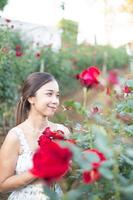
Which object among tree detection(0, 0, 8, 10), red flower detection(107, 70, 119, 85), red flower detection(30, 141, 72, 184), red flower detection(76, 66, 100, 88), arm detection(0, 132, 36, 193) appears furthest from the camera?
tree detection(0, 0, 8, 10)

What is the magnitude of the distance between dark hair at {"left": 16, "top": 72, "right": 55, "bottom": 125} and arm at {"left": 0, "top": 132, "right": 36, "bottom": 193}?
23cm

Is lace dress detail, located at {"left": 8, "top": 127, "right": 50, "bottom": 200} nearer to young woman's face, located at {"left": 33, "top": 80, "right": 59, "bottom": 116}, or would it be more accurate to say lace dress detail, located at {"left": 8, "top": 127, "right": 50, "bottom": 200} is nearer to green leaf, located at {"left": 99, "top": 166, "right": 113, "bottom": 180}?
young woman's face, located at {"left": 33, "top": 80, "right": 59, "bottom": 116}

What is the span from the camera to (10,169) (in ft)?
7.82

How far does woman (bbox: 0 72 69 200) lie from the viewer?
235 cm

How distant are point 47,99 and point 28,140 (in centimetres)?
27

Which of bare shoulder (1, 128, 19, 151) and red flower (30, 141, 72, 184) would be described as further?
bare shoulder (1, 128, 19, 151)

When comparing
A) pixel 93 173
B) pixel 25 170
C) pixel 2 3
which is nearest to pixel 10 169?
pixel 25 170

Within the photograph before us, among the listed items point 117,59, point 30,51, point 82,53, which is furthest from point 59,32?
point 30,51

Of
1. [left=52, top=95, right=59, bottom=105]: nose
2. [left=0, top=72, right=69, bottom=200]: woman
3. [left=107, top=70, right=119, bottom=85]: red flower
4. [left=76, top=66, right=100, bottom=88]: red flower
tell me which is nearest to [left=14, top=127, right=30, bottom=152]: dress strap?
[left=0, top=72, right=69, bottom=200]: woman

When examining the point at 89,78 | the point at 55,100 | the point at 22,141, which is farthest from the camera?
the point at 22,141

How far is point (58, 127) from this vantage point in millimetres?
2602

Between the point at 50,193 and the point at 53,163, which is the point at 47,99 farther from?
the point at 53,163

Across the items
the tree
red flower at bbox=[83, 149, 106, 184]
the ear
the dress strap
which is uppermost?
the tree

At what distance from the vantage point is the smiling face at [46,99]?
2387 mm
